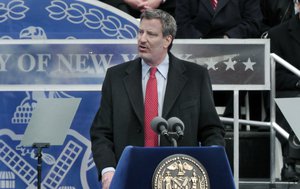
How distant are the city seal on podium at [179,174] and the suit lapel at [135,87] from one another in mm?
1170

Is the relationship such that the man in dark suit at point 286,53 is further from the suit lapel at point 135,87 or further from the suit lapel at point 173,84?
the suit lapel at point 135,87

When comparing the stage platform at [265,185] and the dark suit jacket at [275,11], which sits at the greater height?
the dark suit jacket at [275,11]

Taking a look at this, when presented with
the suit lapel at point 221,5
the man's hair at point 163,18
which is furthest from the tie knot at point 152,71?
the suit lapel at point 221,5

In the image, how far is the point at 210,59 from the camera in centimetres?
924

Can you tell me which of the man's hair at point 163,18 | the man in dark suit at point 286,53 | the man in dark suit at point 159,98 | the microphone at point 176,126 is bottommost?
the microphone at point 176,126

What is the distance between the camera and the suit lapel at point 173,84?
7.30 metres

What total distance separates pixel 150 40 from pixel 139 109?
513 millimetres

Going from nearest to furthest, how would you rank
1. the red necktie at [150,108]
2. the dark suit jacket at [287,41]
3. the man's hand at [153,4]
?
the red necktie at [150,108], the dark suit jacket at [287,41], the man's hand at [153,4]

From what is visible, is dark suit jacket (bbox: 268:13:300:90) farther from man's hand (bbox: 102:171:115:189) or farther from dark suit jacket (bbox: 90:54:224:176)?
man's hand (bbox: 102:171:115:189)

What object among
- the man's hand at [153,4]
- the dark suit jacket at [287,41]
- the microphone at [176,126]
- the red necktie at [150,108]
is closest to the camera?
the microphone at [176,126]

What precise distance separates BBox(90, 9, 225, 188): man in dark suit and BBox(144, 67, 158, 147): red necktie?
4cm

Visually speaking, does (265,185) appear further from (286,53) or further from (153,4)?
(153,4)

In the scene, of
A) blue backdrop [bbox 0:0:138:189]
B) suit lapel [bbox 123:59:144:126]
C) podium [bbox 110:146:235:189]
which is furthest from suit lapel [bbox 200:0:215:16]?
podium [bbox 110:146:235:189]

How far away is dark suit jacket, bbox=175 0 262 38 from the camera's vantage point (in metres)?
10.5
